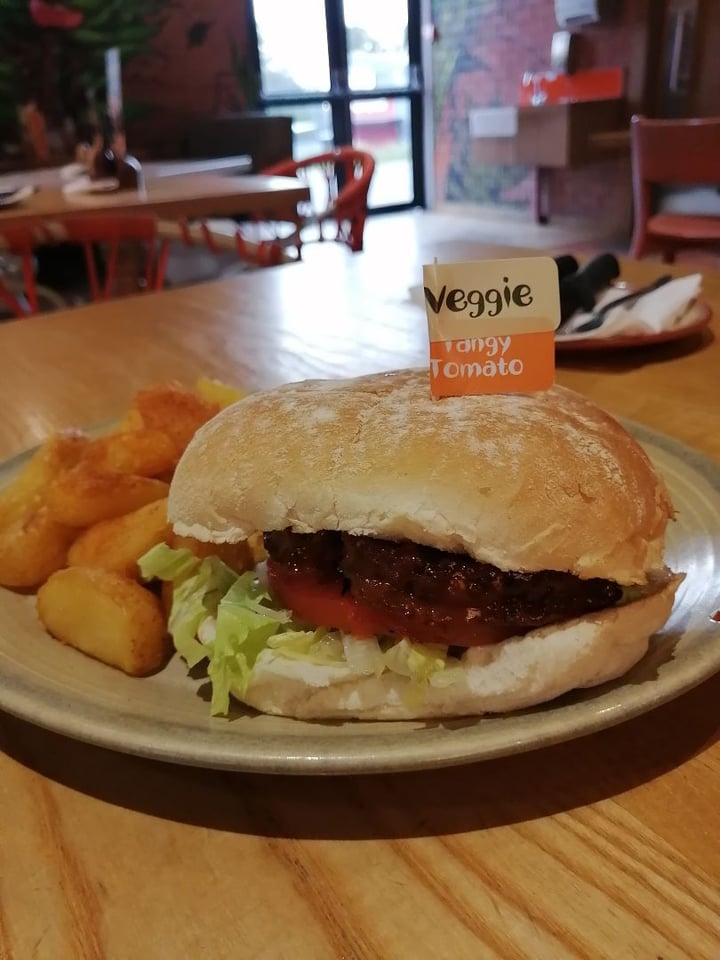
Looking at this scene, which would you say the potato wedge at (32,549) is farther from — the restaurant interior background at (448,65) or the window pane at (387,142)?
the window pane at (387,142)

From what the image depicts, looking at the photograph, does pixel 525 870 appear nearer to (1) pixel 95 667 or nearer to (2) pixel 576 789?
(2) pixel 576 789

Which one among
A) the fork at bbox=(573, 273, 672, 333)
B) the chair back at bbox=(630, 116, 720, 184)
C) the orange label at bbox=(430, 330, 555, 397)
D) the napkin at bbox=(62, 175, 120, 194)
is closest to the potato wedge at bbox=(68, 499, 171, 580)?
the orange label at bbox=(430, 330, 555, 397)

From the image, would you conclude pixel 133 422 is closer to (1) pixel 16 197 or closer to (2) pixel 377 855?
(2) pixel 377 855

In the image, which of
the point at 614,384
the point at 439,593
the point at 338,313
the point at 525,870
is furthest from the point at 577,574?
the point at 338,313

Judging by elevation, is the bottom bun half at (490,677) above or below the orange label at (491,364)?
below

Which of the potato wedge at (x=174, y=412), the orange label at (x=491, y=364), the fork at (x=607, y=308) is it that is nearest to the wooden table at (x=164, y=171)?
the fork at (x=607, y=308)

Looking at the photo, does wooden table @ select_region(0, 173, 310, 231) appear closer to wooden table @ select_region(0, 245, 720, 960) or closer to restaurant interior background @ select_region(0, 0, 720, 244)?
wooden table @ select_region(0, 245, 720, 960)
